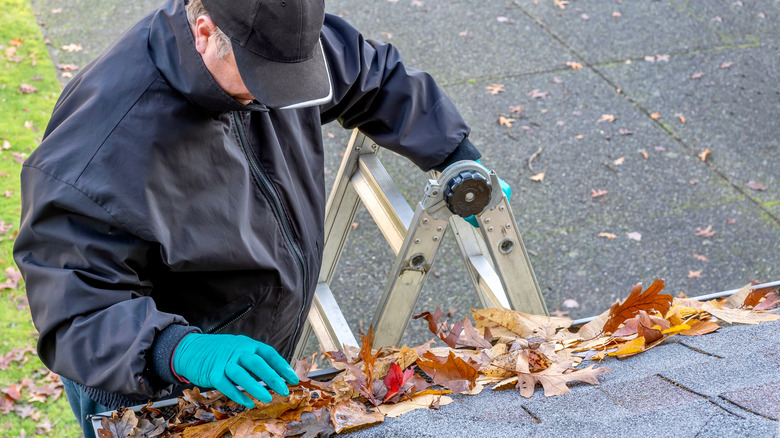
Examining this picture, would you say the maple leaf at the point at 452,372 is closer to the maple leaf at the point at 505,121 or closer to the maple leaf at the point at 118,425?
the maple leaf at the point at 118,425

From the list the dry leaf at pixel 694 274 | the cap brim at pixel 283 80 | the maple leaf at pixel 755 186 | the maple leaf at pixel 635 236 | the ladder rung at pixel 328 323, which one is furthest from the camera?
the maple leaf at pixel 755 186

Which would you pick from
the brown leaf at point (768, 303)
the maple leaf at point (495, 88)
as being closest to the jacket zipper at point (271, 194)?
the brown leaf at point (768, 303)

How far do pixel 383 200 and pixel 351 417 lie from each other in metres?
1.21

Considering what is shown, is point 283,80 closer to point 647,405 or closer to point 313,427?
point 313,427

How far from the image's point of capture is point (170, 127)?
1.63 metres

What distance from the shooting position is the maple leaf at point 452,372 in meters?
1.57

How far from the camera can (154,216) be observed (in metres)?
1.58

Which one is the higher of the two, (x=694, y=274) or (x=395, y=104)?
(x=395, y=104)

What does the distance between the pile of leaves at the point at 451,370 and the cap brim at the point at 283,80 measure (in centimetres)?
60

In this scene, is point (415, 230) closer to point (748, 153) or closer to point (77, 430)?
point (77, 430)

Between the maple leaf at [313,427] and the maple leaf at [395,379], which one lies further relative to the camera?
the maple leaf at [395,379]

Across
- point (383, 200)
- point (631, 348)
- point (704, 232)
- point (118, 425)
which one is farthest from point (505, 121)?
point (118, 425)

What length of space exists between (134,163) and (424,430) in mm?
885

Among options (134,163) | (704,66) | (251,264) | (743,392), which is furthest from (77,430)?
(704,66)
